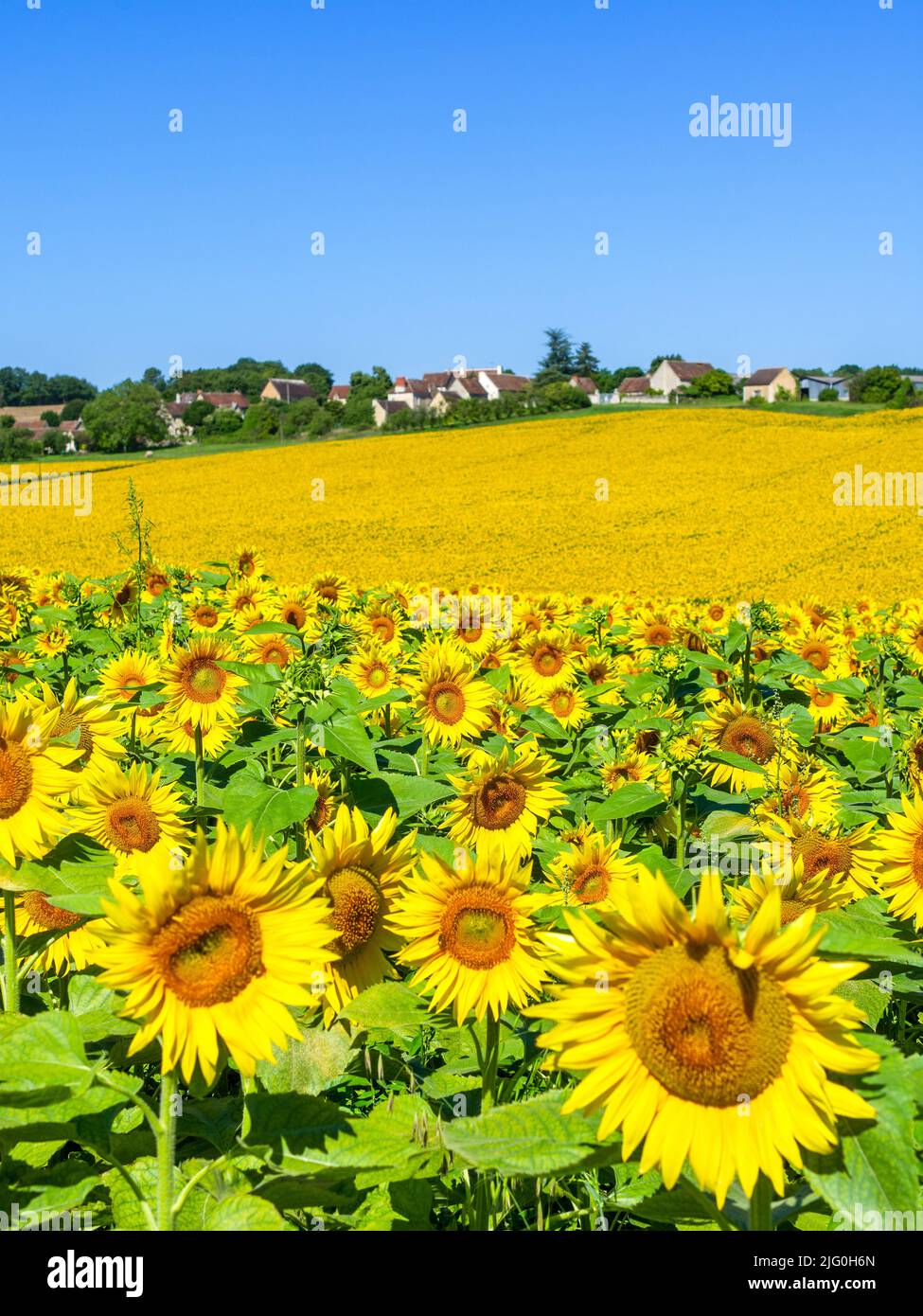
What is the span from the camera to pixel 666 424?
5188cm

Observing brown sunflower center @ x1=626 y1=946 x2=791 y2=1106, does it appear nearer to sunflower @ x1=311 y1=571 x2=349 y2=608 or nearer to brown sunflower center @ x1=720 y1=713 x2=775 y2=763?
brown sunflower center @ x1=720 y1=713 x2=775 y2=763

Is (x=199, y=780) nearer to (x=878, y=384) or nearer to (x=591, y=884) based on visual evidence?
(x=591, y=884)

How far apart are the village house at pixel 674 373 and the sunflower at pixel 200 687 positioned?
404ft

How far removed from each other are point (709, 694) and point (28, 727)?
3.68 meters

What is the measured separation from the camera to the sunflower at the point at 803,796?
11.0 ft

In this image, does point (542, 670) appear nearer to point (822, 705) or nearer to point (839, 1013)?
point (822, 705)

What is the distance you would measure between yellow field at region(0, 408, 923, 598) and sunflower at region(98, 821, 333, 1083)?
18.7 m

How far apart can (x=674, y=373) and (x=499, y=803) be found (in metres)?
127

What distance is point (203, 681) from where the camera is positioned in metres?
4.32

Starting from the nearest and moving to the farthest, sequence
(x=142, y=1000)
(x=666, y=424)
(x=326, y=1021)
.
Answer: (x=142, y=1000), (x=326, y=1021), (x=666, y=424)

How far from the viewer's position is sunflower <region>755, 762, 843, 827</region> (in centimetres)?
335

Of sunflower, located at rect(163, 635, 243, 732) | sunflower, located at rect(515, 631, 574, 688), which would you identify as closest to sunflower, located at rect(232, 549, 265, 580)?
sunflower, located at rect(515, 631, 574, 688)
